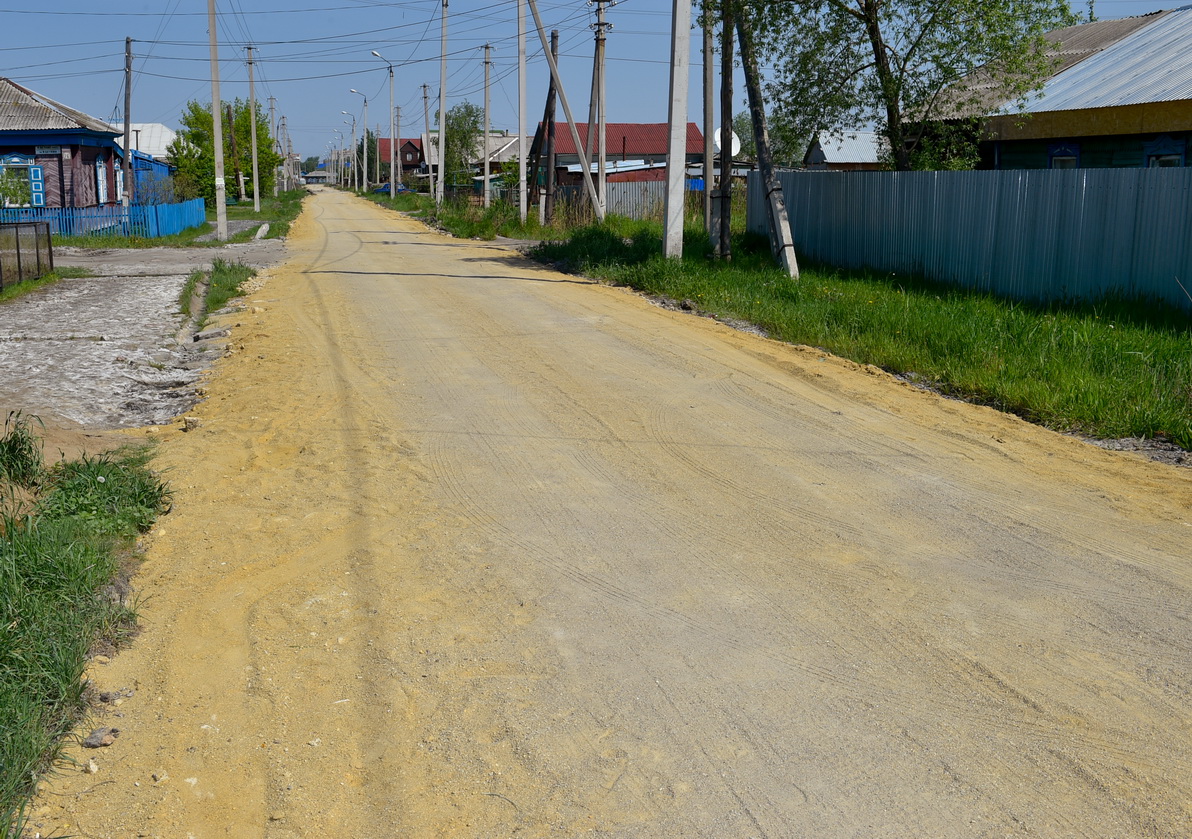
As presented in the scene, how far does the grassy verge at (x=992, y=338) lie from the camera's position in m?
9.15

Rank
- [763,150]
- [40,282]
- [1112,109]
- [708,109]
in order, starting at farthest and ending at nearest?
[708,109]
[40,282]
[763,150]
[1112,109]

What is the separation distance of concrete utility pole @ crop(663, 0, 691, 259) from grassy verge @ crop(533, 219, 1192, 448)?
130 cm

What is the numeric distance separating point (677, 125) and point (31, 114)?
90.1 feet

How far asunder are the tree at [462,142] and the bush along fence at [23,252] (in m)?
55.6

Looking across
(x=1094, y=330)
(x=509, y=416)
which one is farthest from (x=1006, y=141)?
(x=509, y=416)

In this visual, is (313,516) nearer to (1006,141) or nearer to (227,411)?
(227,411)

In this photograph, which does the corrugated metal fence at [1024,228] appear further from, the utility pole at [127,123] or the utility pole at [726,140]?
the utility pole at [127,123]

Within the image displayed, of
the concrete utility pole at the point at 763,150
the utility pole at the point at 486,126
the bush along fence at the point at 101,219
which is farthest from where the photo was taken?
the utility pole at the point at 486,126

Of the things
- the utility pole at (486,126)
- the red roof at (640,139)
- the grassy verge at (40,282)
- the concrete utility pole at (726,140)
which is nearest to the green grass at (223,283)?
the grassy verge at (40,282)

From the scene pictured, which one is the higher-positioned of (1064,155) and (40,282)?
(1064,155)

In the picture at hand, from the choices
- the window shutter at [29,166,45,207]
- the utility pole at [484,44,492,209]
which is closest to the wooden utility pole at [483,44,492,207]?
the utility pole at [484,44,492,209]

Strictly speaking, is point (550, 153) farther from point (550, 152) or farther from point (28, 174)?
point (28, 174)

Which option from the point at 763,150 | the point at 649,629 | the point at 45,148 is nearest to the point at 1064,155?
the point at 763,150

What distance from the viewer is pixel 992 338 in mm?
11531
